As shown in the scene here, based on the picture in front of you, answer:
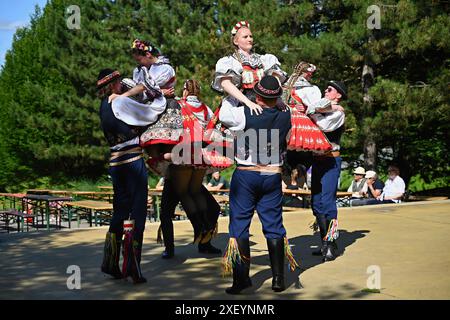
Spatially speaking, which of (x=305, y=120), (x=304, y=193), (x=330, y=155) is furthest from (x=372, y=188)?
(x=305, y=120)

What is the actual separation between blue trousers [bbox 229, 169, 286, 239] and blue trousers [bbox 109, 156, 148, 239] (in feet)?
2.93

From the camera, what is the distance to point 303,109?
652 centimetres

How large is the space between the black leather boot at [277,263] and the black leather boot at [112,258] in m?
1.36

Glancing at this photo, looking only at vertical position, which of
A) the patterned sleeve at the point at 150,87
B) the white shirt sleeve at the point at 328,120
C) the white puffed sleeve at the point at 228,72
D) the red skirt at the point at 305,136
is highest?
the white puffed sleeve at the point at 228,72

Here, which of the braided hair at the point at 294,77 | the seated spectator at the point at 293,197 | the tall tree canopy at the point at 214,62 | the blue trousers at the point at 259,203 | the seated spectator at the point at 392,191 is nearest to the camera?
the blue trousers at the point at 259,203

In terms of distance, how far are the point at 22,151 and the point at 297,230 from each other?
23.1 metres

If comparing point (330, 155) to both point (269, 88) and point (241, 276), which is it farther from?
point (241, 276)

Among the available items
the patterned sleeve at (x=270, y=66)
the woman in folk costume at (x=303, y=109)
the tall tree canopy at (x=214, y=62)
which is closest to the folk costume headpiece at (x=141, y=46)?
the patterned sleeve at (x=270, y=66)

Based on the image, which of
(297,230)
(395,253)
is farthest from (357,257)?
(297,230)

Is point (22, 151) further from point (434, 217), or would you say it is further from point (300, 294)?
point (300, 294)

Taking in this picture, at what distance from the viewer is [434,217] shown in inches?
375

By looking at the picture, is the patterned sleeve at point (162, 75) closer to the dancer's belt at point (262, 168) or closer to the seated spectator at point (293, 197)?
the dancer's belt at point (262, 168)

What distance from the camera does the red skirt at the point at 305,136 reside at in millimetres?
6203

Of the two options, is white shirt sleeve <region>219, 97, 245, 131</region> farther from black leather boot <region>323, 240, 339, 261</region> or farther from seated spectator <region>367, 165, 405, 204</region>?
seated spectator <region>367, 165, 405, 204</region>
